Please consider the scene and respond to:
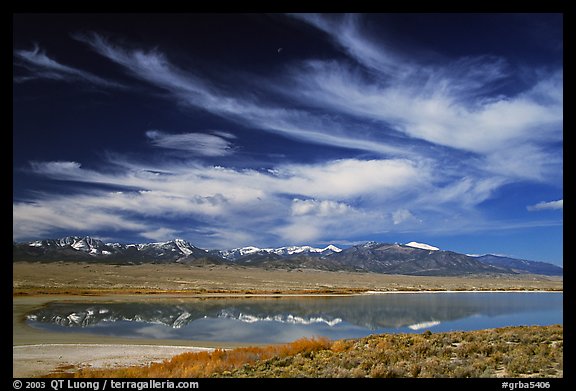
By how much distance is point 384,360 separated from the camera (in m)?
11.9

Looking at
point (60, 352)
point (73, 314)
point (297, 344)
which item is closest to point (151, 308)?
point (73, 314)

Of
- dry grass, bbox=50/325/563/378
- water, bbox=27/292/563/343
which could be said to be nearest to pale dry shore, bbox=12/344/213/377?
dry grass, bbox=50/325/563/378

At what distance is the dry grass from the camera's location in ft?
34.3

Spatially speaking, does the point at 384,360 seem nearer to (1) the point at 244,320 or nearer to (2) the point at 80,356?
(2) the point at 80,356

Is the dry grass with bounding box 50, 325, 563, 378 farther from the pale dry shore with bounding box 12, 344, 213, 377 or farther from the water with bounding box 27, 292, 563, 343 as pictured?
the water with bounding box 27, 292, 563, 343

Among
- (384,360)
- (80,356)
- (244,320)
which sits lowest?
(244,320)

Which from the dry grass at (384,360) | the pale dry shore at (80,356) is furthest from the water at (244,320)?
the dry grass at (384,360)

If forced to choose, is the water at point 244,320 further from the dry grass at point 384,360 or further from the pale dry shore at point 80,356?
the dry grass at point 384,360

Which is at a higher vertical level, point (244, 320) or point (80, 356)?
point (80, 356)

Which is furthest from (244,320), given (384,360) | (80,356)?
(384,360)

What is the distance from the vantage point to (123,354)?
15.9 m

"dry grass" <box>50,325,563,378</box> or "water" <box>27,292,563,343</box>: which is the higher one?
"dry grass" <box>50,325,563,378</box>
